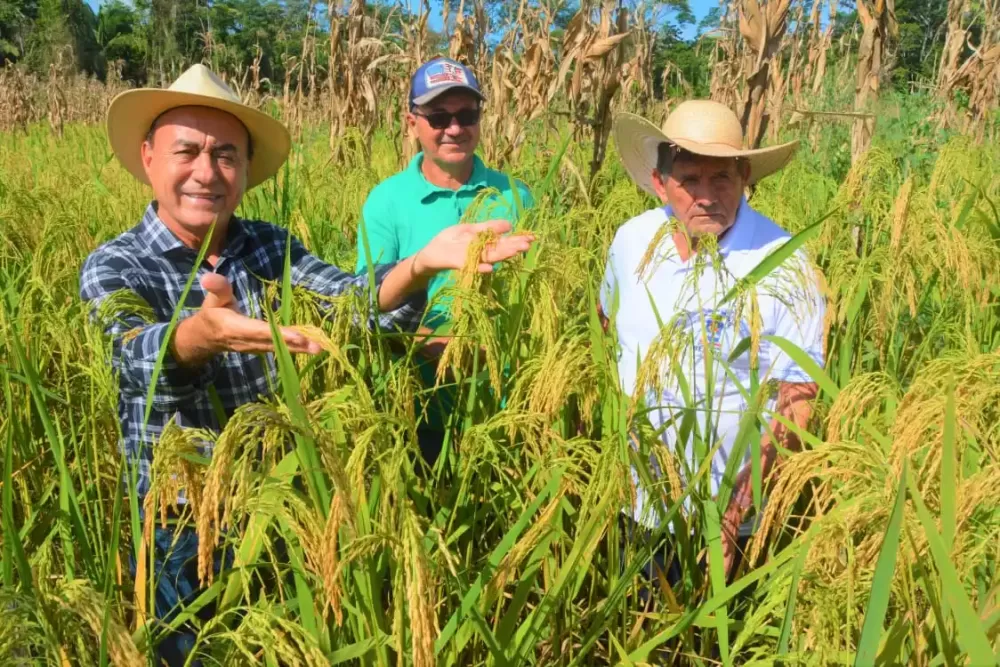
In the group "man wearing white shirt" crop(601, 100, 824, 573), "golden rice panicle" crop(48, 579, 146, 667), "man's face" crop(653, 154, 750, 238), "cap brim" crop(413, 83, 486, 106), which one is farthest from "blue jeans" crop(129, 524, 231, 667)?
"cap brim" crop(413, 83, 486, 106)

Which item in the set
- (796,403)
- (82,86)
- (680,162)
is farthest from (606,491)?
(82,86)

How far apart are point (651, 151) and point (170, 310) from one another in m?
1.29

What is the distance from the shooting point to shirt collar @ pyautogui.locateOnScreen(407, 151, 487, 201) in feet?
7.98

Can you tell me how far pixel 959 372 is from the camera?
3.74 ft

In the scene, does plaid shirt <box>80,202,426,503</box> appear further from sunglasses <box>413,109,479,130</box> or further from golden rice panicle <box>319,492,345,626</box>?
sunglasses <box>413,109,479,130</box>

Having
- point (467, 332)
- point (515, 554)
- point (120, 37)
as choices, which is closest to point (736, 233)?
point (467, 332)

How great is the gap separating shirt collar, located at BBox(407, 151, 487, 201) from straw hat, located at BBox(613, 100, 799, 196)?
56cm

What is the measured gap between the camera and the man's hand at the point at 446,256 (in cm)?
129

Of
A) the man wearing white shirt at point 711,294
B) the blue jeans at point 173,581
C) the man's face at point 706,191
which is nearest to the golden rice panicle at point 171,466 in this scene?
the blue jeans at point 173,581

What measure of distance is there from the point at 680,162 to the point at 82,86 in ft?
47.8

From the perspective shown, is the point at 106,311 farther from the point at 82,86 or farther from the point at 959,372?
the point at 82,86

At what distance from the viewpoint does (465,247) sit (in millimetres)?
1415

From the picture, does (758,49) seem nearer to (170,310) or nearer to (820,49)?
(170,310)

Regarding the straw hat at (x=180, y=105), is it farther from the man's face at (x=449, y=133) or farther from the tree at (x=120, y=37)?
the tree at (x=120, y=37)
